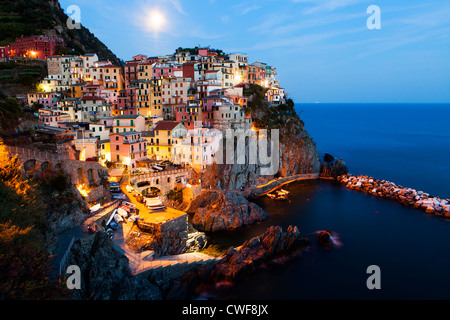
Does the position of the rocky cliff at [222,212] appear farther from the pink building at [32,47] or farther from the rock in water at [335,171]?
the pink building at [32,47]

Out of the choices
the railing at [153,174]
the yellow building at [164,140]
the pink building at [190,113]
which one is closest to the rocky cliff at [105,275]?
the railing at [153,174]

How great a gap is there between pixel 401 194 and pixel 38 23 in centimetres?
8522

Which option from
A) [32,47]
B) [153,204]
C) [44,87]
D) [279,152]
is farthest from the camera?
[32,47]

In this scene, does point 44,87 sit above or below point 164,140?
above

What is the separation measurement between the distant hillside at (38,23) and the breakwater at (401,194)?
6387 centimetres

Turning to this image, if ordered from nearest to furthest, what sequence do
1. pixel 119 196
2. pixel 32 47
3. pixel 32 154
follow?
pixel 32 154 < pixel 119 196 < pixel 32 47

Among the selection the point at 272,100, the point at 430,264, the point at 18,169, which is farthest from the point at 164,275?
the point at 272,100

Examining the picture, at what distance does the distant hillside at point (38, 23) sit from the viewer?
69.4 m

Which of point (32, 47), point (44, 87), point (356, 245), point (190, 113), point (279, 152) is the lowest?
point (356, 245)

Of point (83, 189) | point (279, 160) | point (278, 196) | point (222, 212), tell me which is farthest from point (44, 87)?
point (278, 196)

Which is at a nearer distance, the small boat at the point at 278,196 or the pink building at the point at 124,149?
the pink building at the point at 124,149

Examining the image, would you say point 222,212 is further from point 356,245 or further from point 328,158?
point 328,158

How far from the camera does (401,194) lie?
1663 inches

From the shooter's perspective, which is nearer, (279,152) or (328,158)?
(279,152)
